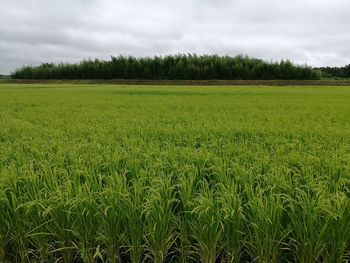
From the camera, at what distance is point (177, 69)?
44.9 m

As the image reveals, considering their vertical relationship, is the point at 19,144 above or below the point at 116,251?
above

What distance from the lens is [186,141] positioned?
17.6ft

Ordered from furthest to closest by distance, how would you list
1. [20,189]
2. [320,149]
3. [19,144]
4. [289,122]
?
[289,122] → [19,144] → [320,149] → [20,189]

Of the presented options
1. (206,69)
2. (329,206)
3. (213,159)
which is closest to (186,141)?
(213,159)

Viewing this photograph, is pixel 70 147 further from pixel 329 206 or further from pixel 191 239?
pixel 329 206

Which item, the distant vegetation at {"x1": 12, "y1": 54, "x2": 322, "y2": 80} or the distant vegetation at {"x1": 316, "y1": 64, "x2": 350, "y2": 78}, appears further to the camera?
the distant vegetation at {"x1": 316, "y1": 64, "x2": 350, "y2": 78}

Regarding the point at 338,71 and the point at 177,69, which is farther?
the point at 338,71

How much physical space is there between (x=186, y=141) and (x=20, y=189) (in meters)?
2.76

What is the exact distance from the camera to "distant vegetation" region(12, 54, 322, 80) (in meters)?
42.2

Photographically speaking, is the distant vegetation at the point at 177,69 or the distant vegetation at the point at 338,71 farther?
the distant vegetation at the point at 338,71

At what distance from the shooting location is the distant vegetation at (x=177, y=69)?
138ft

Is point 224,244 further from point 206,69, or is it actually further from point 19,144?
point 206,69

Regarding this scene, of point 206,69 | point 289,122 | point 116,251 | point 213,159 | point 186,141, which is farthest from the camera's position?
point 206,69

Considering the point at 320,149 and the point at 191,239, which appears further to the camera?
the point at 320,149
